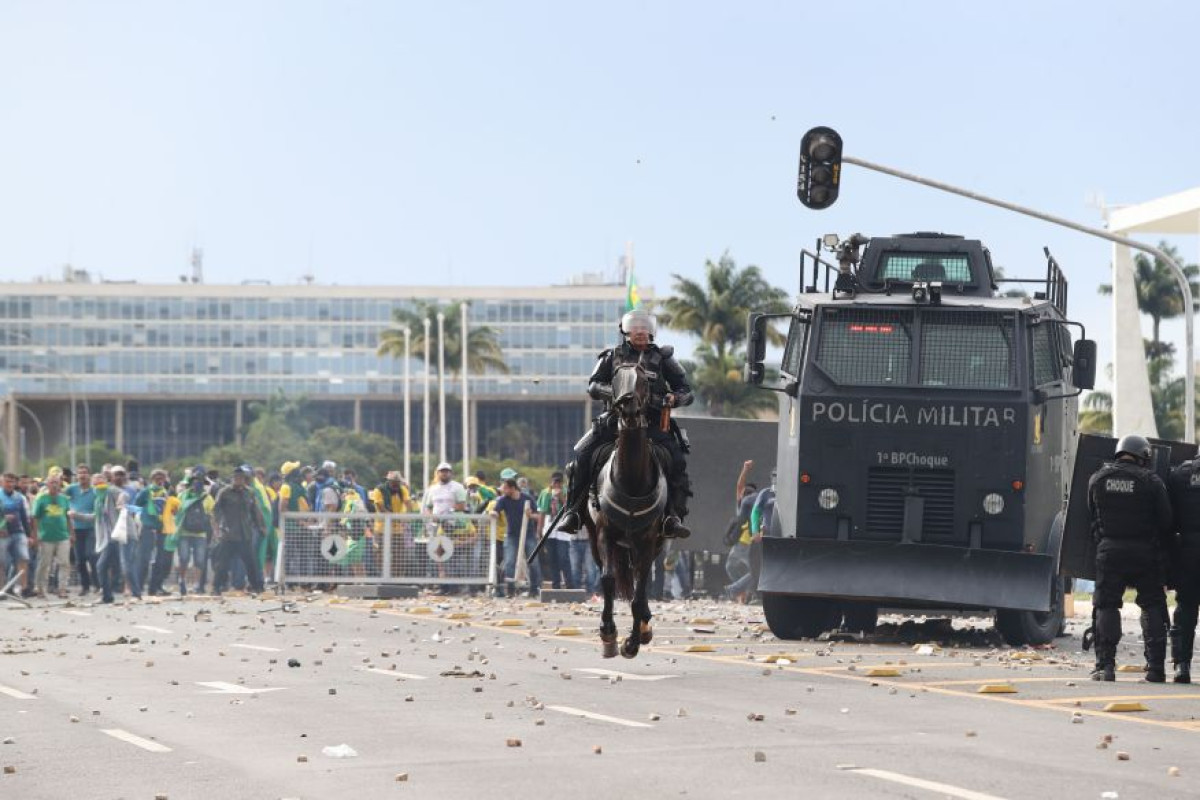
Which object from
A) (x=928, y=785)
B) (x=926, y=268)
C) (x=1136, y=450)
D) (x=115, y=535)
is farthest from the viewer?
(x=115, y=535)

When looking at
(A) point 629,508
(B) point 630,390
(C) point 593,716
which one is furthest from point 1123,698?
(B) point 630,390

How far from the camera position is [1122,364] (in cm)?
7306

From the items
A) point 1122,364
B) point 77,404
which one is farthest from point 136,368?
point 1122,364

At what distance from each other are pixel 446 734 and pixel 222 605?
55.4ft

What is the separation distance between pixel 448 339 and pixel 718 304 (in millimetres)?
44865

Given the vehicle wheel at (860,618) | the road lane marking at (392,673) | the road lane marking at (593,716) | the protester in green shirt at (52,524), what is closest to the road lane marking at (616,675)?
the road lane marking at (392,673)

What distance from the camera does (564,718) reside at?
13.5 m

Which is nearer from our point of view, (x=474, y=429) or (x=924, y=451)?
(x=924, y=451)

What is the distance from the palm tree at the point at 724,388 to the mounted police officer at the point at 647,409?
Result: 240ft

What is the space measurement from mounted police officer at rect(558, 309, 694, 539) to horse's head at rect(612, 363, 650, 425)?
23 cm

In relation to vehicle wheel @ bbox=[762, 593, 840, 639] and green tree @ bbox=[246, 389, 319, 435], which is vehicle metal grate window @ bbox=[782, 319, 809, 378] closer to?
vehicle wheel @ bbox=[762, 593, 840, 639]

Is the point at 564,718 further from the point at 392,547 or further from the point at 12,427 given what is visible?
the point at 12,427

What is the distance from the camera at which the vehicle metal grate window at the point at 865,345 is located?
21219 mm

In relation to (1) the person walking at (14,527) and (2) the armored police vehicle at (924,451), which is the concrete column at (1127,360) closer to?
(1) the person walking at (14,527)
